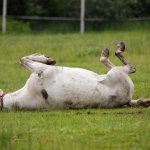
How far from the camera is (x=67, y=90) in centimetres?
443

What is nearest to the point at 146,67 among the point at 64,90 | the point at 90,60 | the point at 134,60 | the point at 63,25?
the point at 134,60

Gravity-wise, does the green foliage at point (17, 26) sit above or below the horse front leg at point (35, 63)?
above

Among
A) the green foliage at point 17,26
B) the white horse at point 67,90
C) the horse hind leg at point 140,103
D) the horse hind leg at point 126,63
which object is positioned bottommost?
the horse hind leg at point 140,103

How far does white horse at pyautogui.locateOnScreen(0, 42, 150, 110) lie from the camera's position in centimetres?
445

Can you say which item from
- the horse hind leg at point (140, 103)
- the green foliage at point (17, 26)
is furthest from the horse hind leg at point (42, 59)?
the green foliage at point (17, 26)

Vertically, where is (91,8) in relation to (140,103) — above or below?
above

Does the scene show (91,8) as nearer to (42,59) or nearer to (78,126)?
(42,59)

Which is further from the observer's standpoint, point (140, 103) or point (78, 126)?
point (140, 103)

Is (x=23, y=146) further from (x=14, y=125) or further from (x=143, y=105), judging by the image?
(x=143, y=105)

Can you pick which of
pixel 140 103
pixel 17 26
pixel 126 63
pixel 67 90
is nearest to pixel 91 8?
pixel 17 26

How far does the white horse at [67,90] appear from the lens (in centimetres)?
445

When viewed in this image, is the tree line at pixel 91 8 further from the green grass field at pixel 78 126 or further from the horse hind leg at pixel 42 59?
the horse hind leg at pixel 42 59

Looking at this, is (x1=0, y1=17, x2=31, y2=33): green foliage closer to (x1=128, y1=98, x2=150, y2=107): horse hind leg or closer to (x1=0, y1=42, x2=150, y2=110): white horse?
(x1=0, y1=42, x2=150, y2=110): white horse

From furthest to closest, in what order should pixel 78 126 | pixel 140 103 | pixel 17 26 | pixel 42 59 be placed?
pixel 17 26
pixel 42 59
pixel 140 103
pixel 78 126
